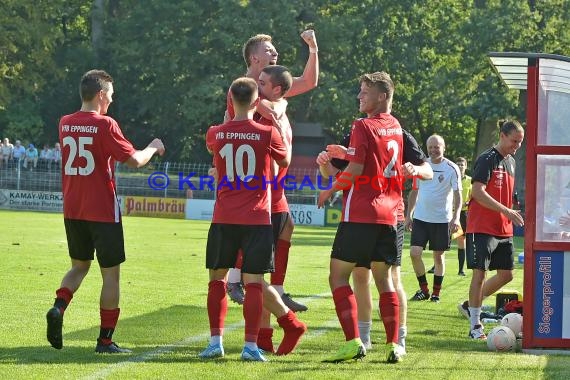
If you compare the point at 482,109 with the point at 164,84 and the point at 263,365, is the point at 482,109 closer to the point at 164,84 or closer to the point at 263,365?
the point at 164,84

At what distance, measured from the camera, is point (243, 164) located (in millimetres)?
8891

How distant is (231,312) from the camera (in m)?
12.9

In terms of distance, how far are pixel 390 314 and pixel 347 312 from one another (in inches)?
14.6

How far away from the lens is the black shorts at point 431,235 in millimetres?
16062

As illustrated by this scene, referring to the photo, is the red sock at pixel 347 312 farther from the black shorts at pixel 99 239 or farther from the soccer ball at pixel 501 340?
the soccer ball at pixel 501 340

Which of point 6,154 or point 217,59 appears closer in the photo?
point 6,154

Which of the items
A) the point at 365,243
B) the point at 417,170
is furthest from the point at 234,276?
the point at 417,170

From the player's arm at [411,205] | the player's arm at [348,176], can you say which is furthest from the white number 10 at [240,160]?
the player's arm at [411,205]

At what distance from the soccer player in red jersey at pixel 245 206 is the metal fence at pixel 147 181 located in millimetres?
35300

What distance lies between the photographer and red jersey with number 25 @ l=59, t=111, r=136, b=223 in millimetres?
9133

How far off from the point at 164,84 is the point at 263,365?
5517 cm

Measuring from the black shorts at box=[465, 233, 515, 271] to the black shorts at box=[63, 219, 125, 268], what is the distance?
3.68 m

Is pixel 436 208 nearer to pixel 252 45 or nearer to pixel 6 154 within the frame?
pixel 252 45

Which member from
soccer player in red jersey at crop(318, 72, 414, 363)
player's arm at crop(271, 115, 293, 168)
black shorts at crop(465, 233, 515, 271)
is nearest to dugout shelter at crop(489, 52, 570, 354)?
black shorts at crop(465, 233, 515, 271)
